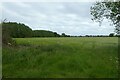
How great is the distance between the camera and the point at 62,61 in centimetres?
1819

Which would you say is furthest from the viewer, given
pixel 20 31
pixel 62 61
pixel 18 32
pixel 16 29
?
pixel 20 31

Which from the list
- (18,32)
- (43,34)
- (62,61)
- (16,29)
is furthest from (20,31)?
(62,61)

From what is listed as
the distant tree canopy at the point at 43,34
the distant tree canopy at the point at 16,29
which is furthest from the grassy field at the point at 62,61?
the distant tree canopy at the point at 43,34

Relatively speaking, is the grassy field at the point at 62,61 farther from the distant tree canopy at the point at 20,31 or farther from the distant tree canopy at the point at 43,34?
the distant tree canopy at the point at 43,34

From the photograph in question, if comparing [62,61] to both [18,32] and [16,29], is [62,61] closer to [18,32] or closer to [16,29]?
[16,29]

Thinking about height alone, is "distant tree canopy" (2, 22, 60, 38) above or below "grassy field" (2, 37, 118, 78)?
above

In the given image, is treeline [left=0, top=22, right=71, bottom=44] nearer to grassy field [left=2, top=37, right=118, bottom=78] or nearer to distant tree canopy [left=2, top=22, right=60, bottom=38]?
distant tree canopy [left=2, top=22, right=60, bottom=38]

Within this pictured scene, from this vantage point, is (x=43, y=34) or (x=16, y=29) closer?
(x=16, y=29)

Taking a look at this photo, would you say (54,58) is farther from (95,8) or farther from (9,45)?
(95,8)

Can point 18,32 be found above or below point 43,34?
above

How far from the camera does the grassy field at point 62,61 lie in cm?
1625

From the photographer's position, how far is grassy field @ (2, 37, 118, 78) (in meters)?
16.2

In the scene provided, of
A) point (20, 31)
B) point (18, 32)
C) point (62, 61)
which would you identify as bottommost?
point (62, 61)

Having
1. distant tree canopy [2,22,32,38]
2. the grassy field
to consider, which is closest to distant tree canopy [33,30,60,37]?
distant tree canopy [2,22,32,38]
